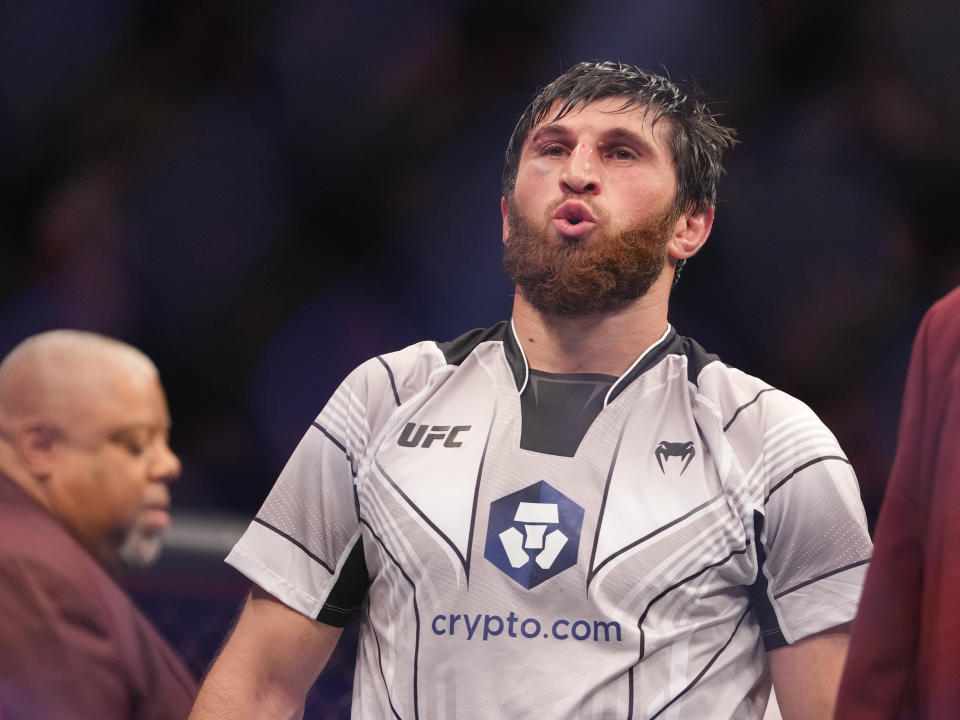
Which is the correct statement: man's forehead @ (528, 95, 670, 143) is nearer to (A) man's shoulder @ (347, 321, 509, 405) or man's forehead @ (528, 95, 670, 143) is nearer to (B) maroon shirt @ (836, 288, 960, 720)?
(A) man's shoulder @ (347, 321, 509, 405)

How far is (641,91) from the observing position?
1541 mm

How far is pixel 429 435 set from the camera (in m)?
1.42

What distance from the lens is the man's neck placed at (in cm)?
147

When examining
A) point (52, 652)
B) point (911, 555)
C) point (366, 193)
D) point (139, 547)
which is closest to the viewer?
point (911, 555)

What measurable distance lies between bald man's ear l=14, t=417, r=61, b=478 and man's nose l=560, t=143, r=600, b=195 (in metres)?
0.75

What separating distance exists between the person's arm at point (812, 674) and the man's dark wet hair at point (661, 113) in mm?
619

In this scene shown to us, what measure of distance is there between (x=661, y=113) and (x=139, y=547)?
101 cm

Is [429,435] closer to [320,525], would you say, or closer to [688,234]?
[320,525]

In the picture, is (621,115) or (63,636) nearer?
(63,636)

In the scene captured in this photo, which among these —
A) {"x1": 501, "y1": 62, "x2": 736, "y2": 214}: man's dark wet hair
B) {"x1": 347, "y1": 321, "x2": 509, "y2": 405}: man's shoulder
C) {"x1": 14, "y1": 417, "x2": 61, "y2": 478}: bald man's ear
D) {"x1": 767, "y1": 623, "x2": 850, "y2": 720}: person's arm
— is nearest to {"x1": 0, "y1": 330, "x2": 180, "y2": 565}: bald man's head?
{"x1": 14, "y1": 417, "x2": 61, "y2": 478}: bald man's ear

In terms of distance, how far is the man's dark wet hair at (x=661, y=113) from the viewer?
153 cm

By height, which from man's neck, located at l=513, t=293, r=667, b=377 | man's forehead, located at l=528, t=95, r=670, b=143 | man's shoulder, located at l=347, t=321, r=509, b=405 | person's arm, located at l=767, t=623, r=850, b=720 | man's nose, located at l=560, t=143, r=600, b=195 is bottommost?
person's arm, located at l=767, t=623, r=850, b=720

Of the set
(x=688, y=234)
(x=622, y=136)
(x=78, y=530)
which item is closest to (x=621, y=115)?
(x=622, y=136)

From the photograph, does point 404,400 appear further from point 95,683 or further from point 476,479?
point 95,683
